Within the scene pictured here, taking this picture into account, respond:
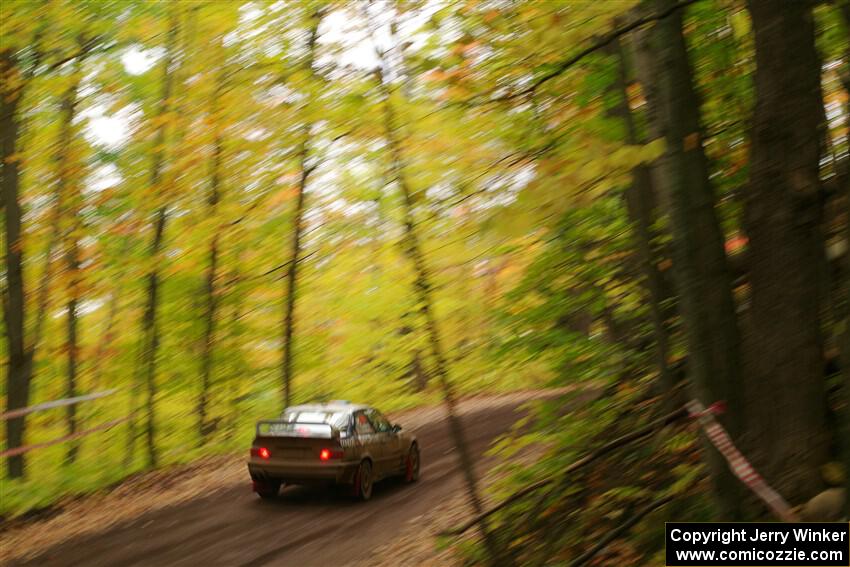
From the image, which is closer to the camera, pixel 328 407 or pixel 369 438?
pixel 328 407

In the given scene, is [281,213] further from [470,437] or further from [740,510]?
[740,510]

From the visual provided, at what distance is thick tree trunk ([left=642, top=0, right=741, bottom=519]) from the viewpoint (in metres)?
6.26

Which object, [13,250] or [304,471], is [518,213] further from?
[13,250]

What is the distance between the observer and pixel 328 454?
14.3 meters

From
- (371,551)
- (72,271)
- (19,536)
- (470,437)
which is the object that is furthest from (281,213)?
(371,551)

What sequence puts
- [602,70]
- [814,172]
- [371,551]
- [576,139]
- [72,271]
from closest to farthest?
[814,172]
[576,139]
[602,70]
[371,551]
[72,271]

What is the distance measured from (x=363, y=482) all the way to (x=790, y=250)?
10185 mm

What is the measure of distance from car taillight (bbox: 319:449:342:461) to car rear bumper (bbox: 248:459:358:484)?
0.10 m

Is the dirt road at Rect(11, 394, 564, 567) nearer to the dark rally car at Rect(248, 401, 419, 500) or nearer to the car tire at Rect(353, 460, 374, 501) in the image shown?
the car tire at Rect(353, 460, 374, 501)

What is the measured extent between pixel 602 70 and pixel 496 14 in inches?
54.5

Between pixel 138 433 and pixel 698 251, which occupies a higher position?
pixel 698 251

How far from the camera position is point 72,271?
A: 1905cm

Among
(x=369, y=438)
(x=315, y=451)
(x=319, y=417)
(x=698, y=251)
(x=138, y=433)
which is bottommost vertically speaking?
(x=138, y=433)

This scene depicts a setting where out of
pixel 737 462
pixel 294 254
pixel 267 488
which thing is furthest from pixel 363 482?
pixel 737 462
